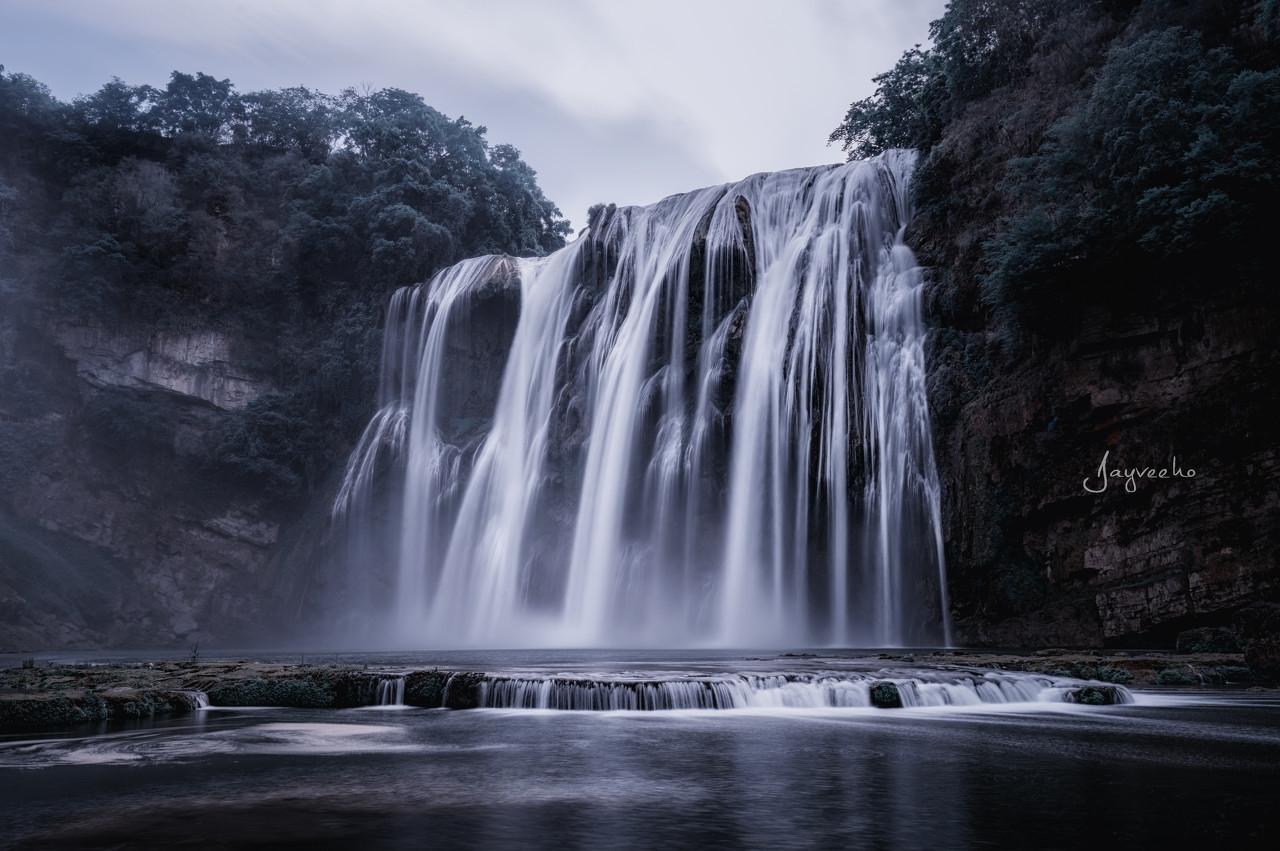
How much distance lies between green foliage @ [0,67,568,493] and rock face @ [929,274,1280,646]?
28.1 m

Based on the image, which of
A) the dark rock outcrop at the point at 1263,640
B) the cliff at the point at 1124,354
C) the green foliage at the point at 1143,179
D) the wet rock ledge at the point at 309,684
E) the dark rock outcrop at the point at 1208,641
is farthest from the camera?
the cliff at the point at 1124,354

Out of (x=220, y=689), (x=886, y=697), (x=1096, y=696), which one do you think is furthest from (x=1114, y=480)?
(x=220, y=689)

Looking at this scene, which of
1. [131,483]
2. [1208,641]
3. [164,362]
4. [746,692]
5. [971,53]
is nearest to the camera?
[746,692]

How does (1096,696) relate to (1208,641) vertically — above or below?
below

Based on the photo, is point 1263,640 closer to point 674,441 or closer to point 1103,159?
point 1103,159

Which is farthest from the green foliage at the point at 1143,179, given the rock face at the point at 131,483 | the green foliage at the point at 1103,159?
the rock face at the point at 131,483

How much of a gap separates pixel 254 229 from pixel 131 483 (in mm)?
14293

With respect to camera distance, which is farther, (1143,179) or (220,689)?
(1143,179)

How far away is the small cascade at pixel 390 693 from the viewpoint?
12078 mm

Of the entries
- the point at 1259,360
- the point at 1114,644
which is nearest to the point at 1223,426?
the point at 1259,360

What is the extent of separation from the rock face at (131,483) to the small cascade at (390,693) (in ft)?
96.8

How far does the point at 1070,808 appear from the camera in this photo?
5.53m

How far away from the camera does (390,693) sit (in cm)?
1212

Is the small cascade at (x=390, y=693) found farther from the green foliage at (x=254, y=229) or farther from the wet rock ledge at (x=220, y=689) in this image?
the green foliage at (x=254, y=229)
